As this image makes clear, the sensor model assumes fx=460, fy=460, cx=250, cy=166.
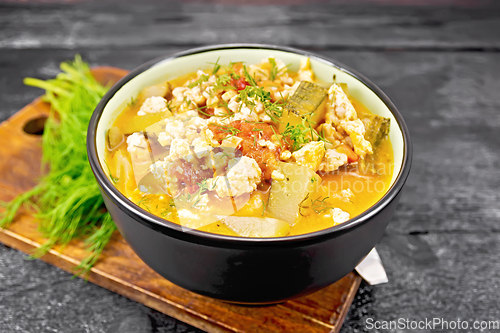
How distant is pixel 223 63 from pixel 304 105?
0.77 metres

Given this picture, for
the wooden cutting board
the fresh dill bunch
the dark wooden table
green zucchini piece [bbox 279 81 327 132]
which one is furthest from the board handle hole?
green zucchini piece [bbox 279 81 327 132]

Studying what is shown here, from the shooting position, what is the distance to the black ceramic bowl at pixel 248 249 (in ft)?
6.09

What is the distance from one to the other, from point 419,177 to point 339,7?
2.79m

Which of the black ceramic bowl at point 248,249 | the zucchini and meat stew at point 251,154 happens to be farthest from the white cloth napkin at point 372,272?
the zucchini and meat stew at point 251,154

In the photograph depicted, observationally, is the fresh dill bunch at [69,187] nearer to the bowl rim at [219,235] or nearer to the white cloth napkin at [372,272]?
the bowl rim at [219,235]

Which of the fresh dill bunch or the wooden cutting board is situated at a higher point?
the fresh dill bunch

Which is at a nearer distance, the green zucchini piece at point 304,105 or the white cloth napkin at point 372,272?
the green zucchini piece at point 304,105

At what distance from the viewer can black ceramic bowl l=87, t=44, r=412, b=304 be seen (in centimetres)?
186

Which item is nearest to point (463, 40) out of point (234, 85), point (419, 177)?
point (419, 177)

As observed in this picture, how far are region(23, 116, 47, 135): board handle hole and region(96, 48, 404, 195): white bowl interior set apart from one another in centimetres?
137

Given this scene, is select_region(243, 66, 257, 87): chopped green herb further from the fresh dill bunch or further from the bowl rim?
the fresh dill bunch

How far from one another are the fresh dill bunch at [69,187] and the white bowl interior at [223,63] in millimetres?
678

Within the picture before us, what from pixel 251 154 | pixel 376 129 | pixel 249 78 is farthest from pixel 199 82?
pixel 376 129

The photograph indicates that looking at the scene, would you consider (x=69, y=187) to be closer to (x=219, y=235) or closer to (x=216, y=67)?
(x=216, y=67)
